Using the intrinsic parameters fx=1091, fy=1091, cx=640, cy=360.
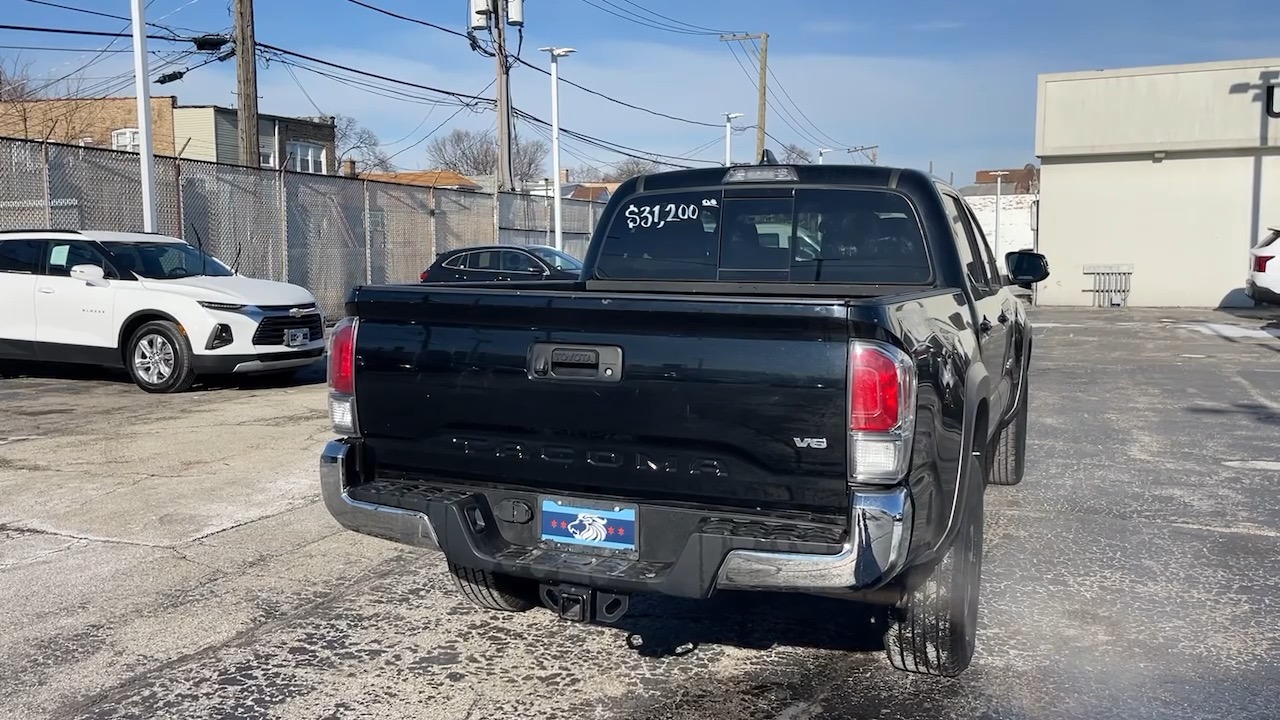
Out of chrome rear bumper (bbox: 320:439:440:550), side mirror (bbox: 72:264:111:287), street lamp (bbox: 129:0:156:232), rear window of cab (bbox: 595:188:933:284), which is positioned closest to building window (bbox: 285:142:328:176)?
street lamp (bbox: 129:0:156:232)

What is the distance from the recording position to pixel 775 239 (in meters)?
5.05

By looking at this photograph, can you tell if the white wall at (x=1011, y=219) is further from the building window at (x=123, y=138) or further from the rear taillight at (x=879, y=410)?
the rear taillight at (x=879, y=410)

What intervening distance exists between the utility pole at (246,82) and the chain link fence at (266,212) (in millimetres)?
1421

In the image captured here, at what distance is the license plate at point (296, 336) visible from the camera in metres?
11.8

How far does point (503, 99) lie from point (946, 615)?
2841 cm

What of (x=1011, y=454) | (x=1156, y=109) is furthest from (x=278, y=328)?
(x=1156, y=109)

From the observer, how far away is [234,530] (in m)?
6.16

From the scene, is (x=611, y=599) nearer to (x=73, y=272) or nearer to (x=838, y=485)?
(x=838, y=485)

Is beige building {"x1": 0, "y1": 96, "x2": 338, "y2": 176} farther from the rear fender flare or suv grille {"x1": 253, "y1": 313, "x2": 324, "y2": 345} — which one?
the rear fender flare

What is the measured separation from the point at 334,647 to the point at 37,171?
1233 centimetres

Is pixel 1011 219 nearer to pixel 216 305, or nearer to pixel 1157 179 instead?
pixel 1157 179

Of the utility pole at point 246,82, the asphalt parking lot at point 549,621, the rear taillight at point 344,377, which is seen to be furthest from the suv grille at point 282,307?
the utility pole at point 246,82

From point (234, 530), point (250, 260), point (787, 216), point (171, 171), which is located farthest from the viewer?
point (250, 260)

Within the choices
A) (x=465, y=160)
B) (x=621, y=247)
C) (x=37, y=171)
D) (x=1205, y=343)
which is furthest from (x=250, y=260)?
(x=465, y=160)
